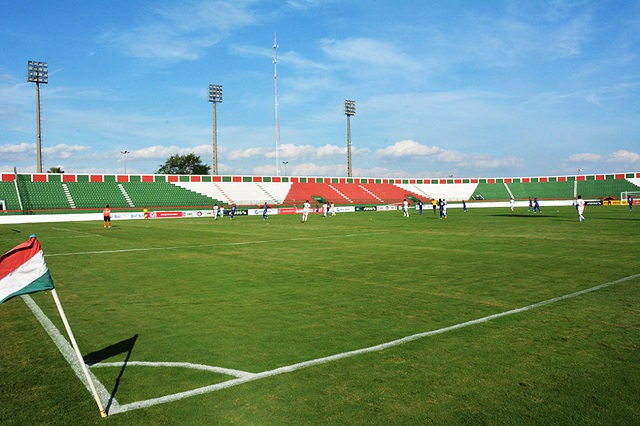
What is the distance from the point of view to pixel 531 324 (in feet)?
23.7

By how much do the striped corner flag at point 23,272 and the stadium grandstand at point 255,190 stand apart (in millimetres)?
55954

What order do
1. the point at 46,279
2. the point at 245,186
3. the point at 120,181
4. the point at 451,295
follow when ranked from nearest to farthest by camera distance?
1. the point at 46,279
2. the point at 451,295
3. the point at 120,181
4. the point at 245,186

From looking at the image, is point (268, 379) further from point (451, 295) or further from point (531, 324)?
point (451, 295)

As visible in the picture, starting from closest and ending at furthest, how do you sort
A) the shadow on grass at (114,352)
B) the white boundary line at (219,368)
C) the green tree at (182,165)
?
the white boundary line at (219,368)
the shadow on grass at (114,352)
the green tree at (182,165)

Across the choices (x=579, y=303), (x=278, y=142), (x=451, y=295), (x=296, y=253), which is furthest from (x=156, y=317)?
(x=278, y=142)

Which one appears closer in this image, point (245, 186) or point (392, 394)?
point (392, 394)

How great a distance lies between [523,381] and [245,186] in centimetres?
7323

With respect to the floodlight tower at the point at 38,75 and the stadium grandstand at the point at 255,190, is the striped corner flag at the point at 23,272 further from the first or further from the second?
the floodlight tower at the point at 38,75

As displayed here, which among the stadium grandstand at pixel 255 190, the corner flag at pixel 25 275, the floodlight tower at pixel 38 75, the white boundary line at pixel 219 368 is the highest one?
the floodlight tower at pixel 38 75

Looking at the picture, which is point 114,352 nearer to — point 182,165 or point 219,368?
point 219,368

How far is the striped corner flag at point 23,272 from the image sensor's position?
4469 mm

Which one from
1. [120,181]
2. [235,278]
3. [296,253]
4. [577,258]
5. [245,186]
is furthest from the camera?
[245,186]

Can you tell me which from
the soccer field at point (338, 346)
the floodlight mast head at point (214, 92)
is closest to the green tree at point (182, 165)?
the floodlight mast head at point (214, 92)

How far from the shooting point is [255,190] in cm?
7606
